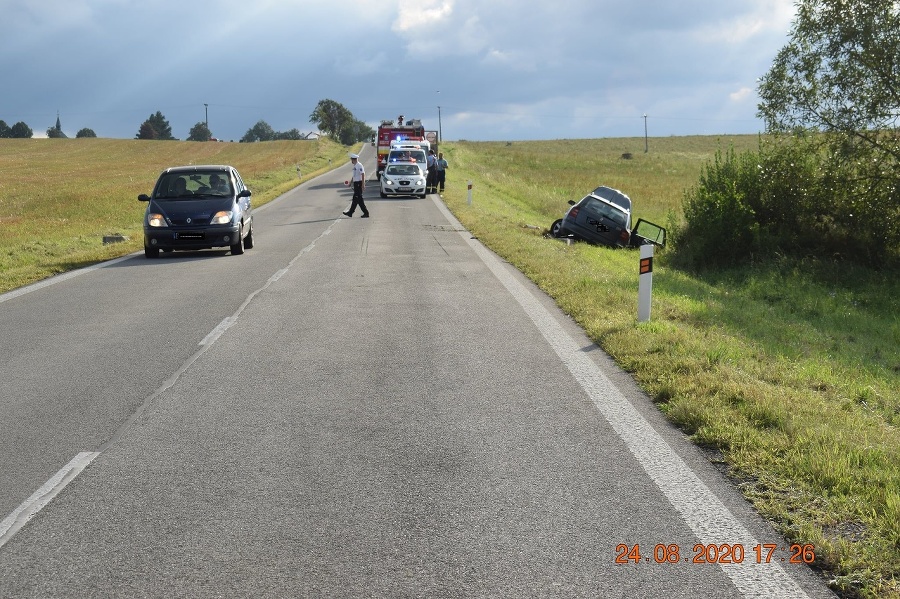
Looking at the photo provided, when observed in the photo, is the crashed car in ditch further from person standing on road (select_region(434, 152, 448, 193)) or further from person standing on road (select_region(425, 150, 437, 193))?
person standing on road (select_region(434, 152, 448, 193))

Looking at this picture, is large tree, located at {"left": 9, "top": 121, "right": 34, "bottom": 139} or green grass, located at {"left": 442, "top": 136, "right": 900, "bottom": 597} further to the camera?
large tree, located at {"left": 9, "top": 121, "right": 34, "bottom": 139}

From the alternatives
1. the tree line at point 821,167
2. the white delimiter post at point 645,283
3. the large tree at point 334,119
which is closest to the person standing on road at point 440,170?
the tree line at point 821,167

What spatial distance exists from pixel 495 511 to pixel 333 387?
9.46 ft

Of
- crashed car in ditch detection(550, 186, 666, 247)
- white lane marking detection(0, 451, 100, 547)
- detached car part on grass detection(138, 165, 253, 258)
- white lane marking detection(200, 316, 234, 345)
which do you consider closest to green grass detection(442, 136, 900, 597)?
crashed car in ditch detection(550, 186, 666, 247)

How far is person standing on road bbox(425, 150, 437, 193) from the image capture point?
126ft

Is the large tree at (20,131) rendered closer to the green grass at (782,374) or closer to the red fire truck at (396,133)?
the red fire truck at (396,133)

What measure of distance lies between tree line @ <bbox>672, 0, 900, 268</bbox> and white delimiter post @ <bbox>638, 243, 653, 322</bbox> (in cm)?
1375

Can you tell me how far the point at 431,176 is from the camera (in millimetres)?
38750

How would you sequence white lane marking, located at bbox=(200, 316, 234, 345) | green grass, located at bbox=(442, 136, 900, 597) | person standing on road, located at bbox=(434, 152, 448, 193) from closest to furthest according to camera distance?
green grass, located at bbox=(442, 136, 900, 597), white lane marking, located at bbox=(200, 316, 234, 345), person standing on road, located at bbox=(434, 152, 448, 193)

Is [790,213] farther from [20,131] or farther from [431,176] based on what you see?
[20,131]

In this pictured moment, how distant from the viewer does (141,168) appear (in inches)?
2768
